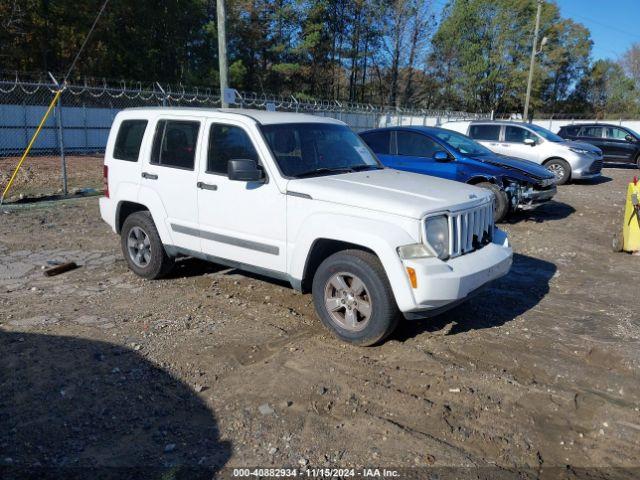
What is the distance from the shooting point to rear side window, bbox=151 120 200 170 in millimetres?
5599

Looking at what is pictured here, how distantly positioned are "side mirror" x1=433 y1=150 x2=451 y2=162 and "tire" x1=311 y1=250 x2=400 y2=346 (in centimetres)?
475

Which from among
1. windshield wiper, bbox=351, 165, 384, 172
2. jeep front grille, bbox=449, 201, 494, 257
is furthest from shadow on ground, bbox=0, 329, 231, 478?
windshield wiper, bbox=351, 165, 384, 172

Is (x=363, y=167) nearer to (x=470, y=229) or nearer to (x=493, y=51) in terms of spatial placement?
(x=470, y=229)

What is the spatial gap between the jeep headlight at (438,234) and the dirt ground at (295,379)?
87 cm

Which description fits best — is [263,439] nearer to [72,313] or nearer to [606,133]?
[72,313]

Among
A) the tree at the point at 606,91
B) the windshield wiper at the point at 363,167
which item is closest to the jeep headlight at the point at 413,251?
the windshield wiper at the point at 363,167

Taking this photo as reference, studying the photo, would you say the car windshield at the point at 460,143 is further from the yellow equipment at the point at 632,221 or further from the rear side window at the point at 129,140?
the rear side window at the point at 129,140

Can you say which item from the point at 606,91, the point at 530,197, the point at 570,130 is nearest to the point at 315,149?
the point at 530,197

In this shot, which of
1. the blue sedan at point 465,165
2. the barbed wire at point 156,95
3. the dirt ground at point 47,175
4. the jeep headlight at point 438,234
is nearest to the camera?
the jeep headlight at point 438,234

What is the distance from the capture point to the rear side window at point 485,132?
48.6 feet

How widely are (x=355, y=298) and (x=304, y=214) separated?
839 mm

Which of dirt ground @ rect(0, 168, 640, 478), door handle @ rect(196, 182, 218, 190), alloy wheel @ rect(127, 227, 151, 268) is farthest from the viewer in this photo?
alloy wheel @ rect(127, 227, 151, 268)

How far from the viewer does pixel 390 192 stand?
15.2 feet

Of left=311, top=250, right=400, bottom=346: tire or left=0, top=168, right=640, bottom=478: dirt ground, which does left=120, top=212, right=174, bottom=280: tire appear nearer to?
left=0, top=168, right=640, bottom=478: dirt ground
